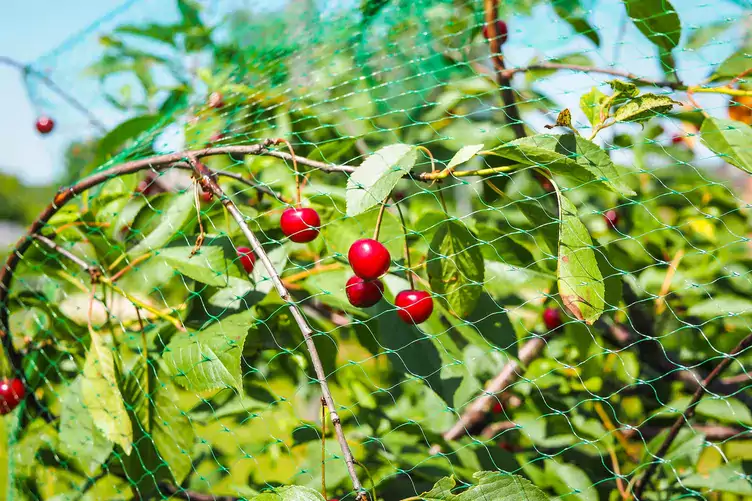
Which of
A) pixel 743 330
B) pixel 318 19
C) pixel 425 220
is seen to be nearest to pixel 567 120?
pixel 425 220

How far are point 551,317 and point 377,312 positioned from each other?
0.46m

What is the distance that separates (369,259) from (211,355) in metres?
0.23

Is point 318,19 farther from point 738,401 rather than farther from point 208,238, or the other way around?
point 738,401

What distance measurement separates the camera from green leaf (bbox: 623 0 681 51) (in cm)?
92

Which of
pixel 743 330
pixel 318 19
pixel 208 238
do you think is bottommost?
pixel 743 330

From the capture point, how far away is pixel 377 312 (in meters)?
0.95

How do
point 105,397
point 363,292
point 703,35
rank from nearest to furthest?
1. point 363,292
2. point 105,397
3. point 703,35

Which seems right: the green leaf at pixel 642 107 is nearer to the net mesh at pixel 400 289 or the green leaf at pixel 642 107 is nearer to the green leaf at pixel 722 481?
the net mesh at pixel 400 289

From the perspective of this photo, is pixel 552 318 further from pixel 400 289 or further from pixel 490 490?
pixel 490 490

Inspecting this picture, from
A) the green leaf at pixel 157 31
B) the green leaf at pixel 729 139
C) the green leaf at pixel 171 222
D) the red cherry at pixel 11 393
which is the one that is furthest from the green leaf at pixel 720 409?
the green leaf at pixel 157 31

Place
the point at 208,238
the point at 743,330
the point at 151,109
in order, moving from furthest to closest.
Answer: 1. the point at 151,109
2. the point at 743,330
3. the point at 208,238

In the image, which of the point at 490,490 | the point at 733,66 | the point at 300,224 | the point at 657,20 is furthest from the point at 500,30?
the point at 490,490

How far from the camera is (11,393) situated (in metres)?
1.15

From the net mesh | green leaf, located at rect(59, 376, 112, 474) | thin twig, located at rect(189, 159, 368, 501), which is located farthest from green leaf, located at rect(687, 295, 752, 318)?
green leaf, located at rect(59, 376, 112, 474)
